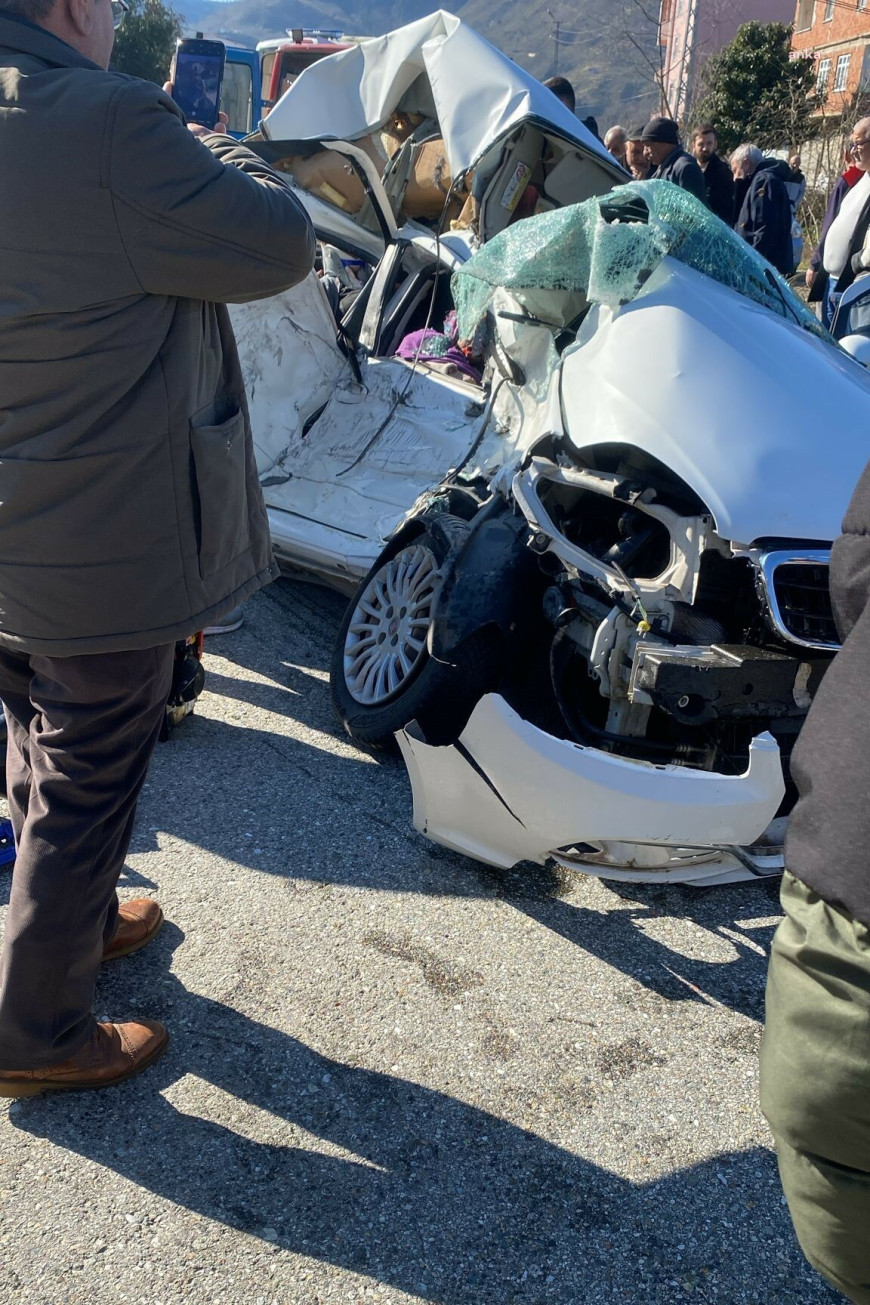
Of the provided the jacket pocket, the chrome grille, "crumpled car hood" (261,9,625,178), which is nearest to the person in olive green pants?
the jacket pocket

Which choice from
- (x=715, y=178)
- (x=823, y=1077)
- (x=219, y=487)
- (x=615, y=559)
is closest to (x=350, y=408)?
(x=615, y=559)

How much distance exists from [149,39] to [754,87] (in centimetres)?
2418

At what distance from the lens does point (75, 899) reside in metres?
2.06

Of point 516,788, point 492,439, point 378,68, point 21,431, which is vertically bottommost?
point 516,788

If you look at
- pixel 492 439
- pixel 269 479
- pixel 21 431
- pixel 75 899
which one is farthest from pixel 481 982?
pixel 269 479

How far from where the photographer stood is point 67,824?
203 centimetres

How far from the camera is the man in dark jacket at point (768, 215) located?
8.01 m

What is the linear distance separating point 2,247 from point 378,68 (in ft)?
13.7

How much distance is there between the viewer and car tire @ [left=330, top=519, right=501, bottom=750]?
305 centimetres

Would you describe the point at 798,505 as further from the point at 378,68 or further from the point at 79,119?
the point at 378,68

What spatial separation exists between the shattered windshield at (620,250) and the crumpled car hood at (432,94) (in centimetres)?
108

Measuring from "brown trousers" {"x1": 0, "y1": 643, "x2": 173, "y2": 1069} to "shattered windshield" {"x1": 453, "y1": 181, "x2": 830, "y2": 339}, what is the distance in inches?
82.2

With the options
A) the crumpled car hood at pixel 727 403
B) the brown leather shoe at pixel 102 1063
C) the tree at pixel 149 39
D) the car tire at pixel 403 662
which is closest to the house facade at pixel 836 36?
the tree at pixel 149 39

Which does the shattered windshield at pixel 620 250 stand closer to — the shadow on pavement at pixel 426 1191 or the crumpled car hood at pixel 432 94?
the crumpled car hood at pixel 432 94
